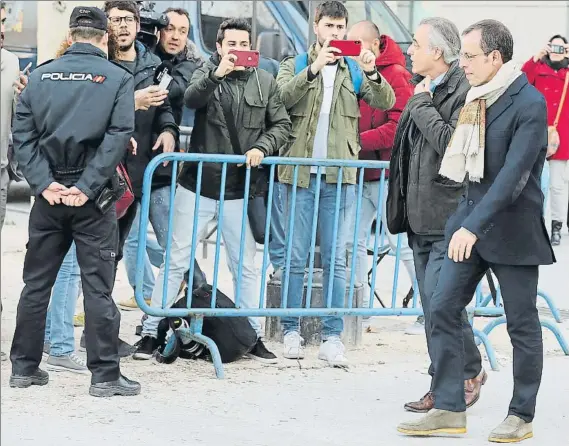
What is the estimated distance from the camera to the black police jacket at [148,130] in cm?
766

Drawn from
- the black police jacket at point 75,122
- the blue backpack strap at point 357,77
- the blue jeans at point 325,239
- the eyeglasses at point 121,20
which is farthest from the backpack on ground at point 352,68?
the black police jacket at point 75,122

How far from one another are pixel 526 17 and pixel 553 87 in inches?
397

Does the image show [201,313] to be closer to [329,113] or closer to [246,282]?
[246,282]

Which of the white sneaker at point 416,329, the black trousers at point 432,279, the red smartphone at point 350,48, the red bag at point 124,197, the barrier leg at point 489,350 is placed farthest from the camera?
the white sneaker at point 416,329

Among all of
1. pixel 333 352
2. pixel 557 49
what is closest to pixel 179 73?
pixel 333 352

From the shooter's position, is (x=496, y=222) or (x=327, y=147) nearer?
(x=496, y=222)

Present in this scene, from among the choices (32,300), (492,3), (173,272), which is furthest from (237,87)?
(492,3)

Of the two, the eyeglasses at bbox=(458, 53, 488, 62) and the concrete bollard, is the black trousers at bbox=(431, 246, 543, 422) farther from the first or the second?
the concrete bollard

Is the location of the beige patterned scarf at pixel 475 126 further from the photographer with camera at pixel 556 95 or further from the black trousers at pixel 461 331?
the photographer with camera at pixel 556 95

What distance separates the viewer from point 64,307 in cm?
721

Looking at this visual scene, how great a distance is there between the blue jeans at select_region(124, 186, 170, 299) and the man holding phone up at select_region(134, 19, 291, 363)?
0.29m

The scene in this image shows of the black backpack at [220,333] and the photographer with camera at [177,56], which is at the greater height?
the photographer with camera at [177,56]

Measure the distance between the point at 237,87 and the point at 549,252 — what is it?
2.29 meters

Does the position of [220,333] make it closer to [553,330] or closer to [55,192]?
[55,192]
